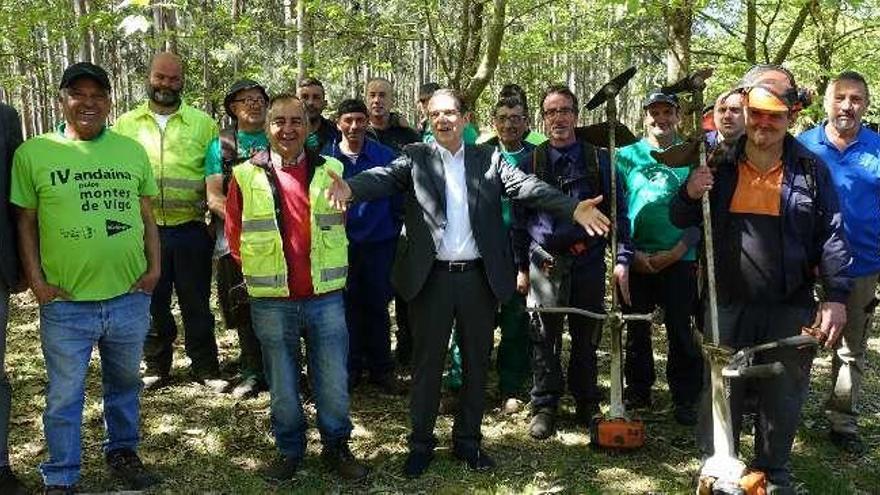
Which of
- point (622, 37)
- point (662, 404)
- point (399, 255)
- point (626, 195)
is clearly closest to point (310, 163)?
point (399, 255)

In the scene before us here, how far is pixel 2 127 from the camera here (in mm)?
4074

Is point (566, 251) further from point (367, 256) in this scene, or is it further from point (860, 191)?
point (860, 191)

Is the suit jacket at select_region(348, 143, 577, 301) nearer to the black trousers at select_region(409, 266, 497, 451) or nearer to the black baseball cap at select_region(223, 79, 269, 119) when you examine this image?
the black trousers at select_region(409, 266, 497, 451)

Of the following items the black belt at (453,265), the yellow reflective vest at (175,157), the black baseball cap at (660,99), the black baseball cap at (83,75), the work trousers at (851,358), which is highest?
the black baseball cap at (83,75)

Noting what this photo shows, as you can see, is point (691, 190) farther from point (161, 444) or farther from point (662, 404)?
point (161, 444)

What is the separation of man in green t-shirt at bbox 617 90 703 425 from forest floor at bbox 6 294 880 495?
417mm

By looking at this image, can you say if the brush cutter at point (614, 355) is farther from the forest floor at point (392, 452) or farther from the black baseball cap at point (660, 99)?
the black baseball cap at point (660, 99)

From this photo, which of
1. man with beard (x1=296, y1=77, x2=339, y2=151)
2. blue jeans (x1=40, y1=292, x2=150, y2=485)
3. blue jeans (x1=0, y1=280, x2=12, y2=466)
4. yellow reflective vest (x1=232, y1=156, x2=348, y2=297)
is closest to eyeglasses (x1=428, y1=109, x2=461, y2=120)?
yellow reflective vest (x1=232, y1=156, x2=348, y2=297)

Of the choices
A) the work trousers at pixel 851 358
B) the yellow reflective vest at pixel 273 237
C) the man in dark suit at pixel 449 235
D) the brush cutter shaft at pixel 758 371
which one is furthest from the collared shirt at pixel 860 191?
the yellow reflective vest at pixel 273 237

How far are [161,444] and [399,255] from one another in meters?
2.29

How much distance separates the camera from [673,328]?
5.61 meters

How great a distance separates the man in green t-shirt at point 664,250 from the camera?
18.0ft

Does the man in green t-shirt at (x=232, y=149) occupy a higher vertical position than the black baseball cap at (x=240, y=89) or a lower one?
lower

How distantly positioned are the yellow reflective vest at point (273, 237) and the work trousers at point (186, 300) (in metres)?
1.58
